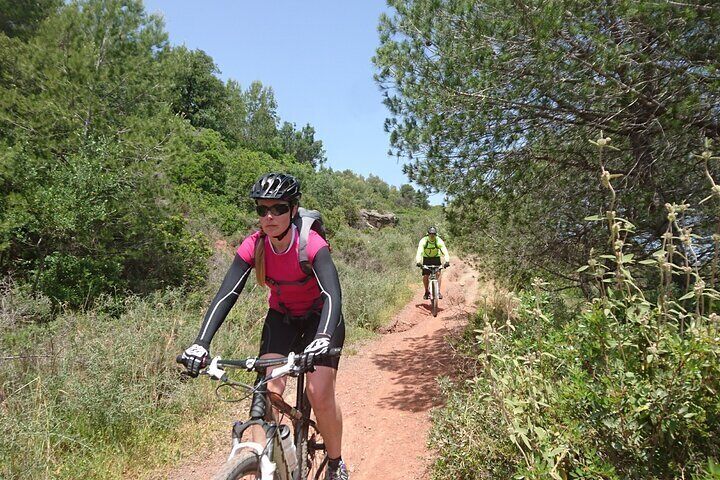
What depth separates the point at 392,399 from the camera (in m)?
5.85

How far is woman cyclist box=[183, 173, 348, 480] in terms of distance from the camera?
2.79m

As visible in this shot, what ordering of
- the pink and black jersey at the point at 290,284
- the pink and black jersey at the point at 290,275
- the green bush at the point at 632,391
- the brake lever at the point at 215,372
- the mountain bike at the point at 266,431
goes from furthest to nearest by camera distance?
the pink and black jersey at the point at 290,275 → the pink and black jersey at the point at 290,284 → the brake lever at the point at 215,372 → the mountain bike at the point at 266,431 → the green bush at the point at 632,391

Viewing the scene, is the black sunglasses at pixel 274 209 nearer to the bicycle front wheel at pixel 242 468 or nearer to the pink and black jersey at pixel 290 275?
the pink and black jersey at pixel 290 275

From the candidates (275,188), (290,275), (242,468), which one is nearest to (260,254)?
(290,275)

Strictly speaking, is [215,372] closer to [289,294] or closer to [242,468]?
[242,468]

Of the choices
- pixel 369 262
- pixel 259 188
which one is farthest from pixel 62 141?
pixel 369 262

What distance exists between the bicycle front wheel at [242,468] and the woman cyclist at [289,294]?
0.56 m

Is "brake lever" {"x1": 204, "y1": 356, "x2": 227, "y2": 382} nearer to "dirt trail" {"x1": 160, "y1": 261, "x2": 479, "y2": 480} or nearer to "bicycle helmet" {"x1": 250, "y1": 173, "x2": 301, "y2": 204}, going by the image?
"bicycle helmet" {"x1": 250, "y1": 173, "x2": 301, "y2": 204}

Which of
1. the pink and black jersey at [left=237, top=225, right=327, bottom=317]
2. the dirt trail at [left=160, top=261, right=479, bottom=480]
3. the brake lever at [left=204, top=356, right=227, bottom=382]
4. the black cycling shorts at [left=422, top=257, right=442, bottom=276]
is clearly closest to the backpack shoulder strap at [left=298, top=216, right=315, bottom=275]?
the pink and black jersey at [left=237, top=225, right=327, bottom=317]

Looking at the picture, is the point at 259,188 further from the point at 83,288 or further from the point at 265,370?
the point at 83,288

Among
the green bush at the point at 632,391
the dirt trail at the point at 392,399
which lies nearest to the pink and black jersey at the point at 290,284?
the green bush at the point at 632,391

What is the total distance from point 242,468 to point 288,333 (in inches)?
47.8

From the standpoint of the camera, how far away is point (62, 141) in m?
7.41

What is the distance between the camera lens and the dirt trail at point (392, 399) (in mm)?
4172
